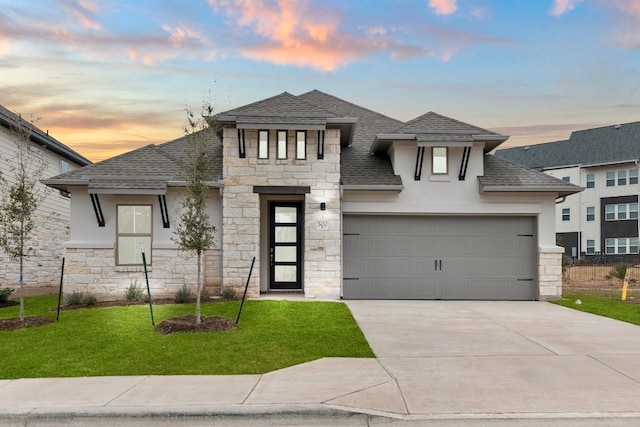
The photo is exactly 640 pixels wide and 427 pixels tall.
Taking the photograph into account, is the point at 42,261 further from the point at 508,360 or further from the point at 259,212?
the point at 508,360

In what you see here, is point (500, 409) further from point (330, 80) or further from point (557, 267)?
point (330, 80)

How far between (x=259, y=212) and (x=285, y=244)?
177 cm

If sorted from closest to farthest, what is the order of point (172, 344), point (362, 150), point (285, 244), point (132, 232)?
point (172, 344) → point (132, 232) → point (285, 244) → point (362, 150)

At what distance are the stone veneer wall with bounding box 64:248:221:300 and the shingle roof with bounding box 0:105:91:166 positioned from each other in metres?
5.37

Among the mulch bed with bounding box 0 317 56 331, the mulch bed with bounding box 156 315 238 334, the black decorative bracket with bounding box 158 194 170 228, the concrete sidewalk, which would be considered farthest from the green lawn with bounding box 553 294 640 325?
the mulch bed with bounding box 0 317 56 331

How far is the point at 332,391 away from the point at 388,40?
1414 centimetres

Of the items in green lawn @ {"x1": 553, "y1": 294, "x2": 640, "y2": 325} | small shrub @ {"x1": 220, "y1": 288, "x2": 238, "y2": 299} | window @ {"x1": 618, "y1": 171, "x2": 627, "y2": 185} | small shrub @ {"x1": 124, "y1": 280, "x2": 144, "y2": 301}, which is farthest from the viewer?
window @ {"x1": 618, "y1": 171, "x2": 627, "y2": 185}

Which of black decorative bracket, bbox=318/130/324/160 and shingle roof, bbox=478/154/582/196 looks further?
shingle roof, bbox=478/154/582/196

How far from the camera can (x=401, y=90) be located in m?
21.2

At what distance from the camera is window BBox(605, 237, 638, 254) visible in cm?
4250

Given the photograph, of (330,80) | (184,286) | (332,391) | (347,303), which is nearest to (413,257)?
(347,303)

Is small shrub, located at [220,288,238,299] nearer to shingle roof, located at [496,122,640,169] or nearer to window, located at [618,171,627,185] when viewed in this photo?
shingle roof, located at [496,122,640,169]

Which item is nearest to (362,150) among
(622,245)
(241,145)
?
(241,145)

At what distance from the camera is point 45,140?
20844 mm
